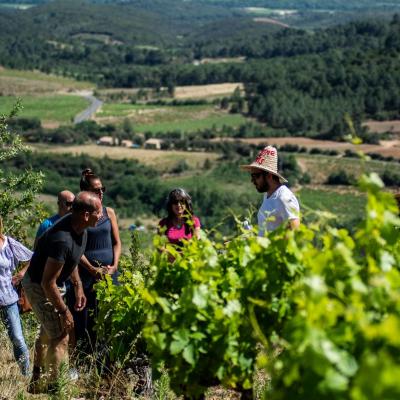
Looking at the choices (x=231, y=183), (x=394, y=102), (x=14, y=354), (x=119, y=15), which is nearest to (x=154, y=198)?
(x=231, y=183)

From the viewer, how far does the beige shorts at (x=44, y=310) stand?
4180 millimetres

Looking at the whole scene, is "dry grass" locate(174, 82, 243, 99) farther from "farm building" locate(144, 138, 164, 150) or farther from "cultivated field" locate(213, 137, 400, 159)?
"farm building" locate(144, 138, 164, 150)

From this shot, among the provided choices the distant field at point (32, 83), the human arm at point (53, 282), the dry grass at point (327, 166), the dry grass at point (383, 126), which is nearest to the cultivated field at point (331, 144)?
the dry grass at point (327, 166)

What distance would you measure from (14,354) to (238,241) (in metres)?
2.07

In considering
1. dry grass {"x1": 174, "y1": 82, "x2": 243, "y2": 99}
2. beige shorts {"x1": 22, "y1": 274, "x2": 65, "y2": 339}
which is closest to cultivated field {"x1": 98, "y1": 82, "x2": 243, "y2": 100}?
dry grass {"x1": 174, "y1": 82, "x2": 243, "y2": 99}

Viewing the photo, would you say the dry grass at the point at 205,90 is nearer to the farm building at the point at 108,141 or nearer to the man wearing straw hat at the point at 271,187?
the farm building at the point at 108,141

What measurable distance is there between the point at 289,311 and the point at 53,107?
94638 millimetres

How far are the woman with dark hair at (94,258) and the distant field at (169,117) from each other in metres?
79.1

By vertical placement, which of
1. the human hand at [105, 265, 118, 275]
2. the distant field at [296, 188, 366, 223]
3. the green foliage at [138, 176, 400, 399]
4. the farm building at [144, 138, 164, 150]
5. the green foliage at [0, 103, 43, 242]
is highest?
→ the green foliage at [138, 176, 400, 399]

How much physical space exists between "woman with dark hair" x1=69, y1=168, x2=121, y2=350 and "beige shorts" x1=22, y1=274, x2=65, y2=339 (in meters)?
0.50

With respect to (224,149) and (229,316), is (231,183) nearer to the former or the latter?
(224,149)

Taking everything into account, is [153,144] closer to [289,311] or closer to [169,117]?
[169,117]

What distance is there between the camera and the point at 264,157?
4.54 metres

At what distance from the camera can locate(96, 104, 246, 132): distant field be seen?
87125 mm
